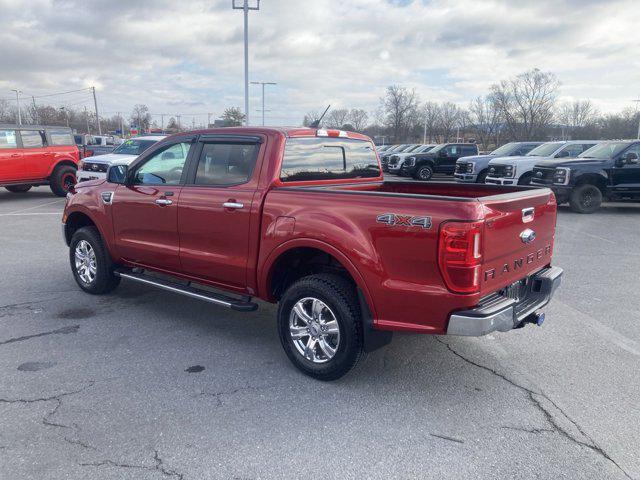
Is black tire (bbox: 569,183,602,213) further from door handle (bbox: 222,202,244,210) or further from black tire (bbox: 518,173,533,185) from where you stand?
door handle (bbox: 222,202,244,210)

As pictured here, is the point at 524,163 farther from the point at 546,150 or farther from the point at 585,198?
the point at 546,150

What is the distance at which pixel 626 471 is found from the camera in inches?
113

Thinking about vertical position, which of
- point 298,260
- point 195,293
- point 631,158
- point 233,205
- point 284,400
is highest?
point 631,158

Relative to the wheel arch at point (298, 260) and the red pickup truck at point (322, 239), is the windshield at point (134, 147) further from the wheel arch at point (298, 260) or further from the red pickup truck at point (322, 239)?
the wheel arch at point (298, 260)

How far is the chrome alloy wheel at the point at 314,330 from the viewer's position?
3.91m

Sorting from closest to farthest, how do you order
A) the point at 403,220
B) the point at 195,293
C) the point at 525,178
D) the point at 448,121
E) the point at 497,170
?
1. the point at 403,220
2. the point at 195,293
3. the point at 525,178
4. the point at 497,170
5. the point at 448,121

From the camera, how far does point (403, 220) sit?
3.36m

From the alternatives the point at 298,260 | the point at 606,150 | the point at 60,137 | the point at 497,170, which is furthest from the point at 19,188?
the point at 606,150

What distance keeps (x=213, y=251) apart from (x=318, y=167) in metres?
1.21

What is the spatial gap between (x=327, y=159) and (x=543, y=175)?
1101cm

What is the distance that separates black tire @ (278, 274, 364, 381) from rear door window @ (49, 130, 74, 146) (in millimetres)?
13778

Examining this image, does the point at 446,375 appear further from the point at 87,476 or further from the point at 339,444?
the point at 87,476

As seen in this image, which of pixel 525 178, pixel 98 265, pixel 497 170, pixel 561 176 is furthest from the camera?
pixel 497 170

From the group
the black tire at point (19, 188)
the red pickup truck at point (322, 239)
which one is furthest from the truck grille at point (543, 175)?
the black tire at point (19, 188)
